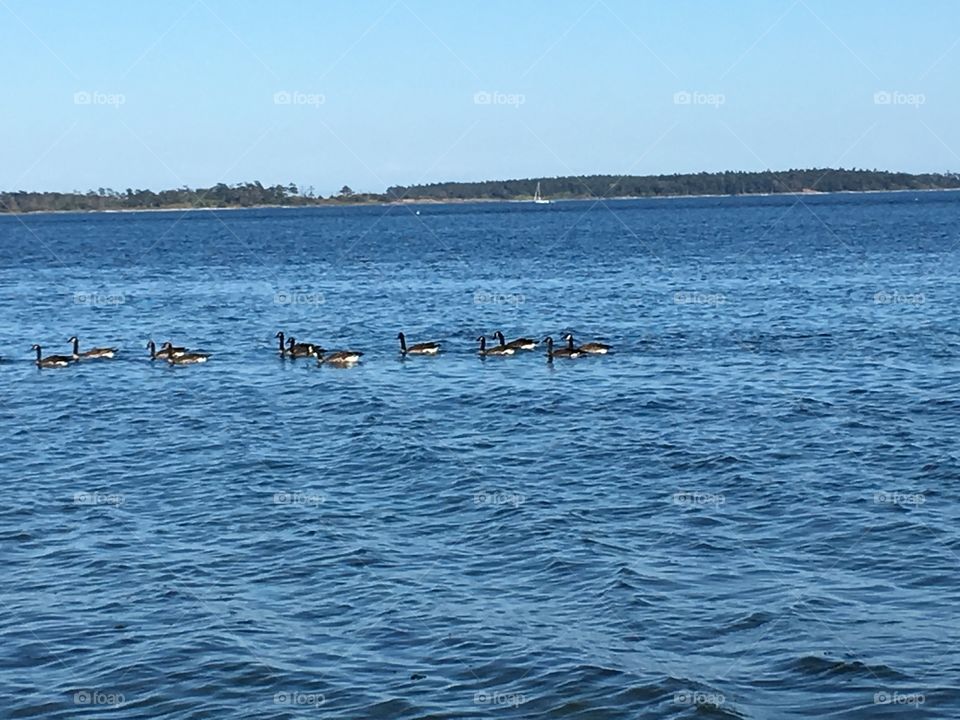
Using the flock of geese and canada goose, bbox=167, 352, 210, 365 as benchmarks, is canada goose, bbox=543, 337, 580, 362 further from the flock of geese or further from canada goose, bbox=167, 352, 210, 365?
canada goose, bbox=167, 352, 210, 365

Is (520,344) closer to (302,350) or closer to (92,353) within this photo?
(302,350)

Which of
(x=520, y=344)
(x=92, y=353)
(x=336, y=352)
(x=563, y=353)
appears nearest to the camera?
(x=563, y=353)

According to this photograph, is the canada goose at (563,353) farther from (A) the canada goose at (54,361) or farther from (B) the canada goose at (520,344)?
(A) the canada goose at (54,361)

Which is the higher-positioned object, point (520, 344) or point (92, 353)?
point (520, 344)

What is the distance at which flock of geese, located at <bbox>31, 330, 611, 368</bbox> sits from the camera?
40.2 meters

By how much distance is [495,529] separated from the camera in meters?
20.3

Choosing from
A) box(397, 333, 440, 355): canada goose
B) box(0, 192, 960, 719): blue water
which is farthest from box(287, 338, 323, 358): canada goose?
box(397, 333, 440, 355): canada goose

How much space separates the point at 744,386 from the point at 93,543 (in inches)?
727

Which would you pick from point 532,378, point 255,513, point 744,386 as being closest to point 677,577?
point 255,513

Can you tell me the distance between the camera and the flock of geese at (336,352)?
132ft

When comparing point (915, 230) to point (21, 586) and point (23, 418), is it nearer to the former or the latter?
point (23, 418)

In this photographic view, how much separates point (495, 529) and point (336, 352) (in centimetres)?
2165

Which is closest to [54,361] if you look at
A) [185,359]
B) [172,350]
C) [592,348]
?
[172,350]

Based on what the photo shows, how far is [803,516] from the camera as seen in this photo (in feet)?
67.1
